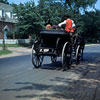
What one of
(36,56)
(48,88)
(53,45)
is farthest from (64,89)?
(36,56)

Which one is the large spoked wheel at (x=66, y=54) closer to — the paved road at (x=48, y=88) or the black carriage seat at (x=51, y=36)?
the black carriage seat at (x=51, y=36)

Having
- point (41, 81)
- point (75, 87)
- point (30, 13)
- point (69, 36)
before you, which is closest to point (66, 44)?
point (69, 36)

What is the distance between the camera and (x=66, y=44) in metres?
11.2

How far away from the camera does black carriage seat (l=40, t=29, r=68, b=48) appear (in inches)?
438

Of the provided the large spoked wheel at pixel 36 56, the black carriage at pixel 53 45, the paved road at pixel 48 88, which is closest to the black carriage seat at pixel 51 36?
the black carriage at pixel 53 45

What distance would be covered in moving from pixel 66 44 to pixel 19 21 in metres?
22.7

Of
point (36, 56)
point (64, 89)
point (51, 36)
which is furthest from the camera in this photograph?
point (36, 56)

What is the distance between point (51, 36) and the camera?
11289mm

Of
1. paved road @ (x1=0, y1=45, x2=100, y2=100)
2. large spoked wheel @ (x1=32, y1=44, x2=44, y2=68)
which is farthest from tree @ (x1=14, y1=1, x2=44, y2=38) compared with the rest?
paved road @ (x1=0, y1=45, x2=100, y2=100)

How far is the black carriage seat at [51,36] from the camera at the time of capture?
1112 cm

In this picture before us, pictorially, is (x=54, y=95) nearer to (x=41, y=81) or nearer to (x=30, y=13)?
(x=41, y=81)

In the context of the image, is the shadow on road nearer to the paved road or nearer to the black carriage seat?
the paved road

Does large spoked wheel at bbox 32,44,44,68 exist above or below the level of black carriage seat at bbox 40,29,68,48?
below

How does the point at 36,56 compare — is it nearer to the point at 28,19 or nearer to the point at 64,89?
the point at 64,89
